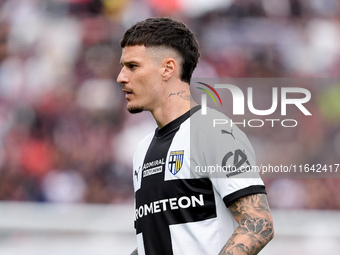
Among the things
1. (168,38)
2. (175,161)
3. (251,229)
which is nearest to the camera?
(251,229)

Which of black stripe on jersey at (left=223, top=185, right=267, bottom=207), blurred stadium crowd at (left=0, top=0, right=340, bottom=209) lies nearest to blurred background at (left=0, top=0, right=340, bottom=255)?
blurred stadium crowd at (left=0, top=0, right=340, bottom=209)

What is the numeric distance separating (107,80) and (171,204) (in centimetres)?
549

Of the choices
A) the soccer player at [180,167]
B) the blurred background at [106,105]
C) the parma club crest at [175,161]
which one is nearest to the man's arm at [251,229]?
the soccer player at [180,167]

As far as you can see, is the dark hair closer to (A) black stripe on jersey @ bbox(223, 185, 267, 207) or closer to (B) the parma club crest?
(B) the parma club crest

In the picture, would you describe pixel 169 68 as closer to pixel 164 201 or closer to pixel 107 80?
pixel 164 201

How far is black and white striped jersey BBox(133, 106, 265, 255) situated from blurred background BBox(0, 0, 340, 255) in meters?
3.71

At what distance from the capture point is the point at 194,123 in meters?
2.78

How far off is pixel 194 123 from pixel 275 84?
5.33 meters

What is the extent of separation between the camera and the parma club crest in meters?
2.71

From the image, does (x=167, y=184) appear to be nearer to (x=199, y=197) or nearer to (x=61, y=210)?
(x=199, y=197)

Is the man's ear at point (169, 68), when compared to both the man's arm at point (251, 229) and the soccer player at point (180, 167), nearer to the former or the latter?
the soccer player at point (180, 167)

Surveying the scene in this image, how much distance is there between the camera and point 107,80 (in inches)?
316

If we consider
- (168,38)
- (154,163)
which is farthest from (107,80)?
(154,163)

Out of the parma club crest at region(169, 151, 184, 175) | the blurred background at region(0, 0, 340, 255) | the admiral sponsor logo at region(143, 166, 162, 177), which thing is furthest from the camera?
the blurred background at region(0, 0, 340, 255)
